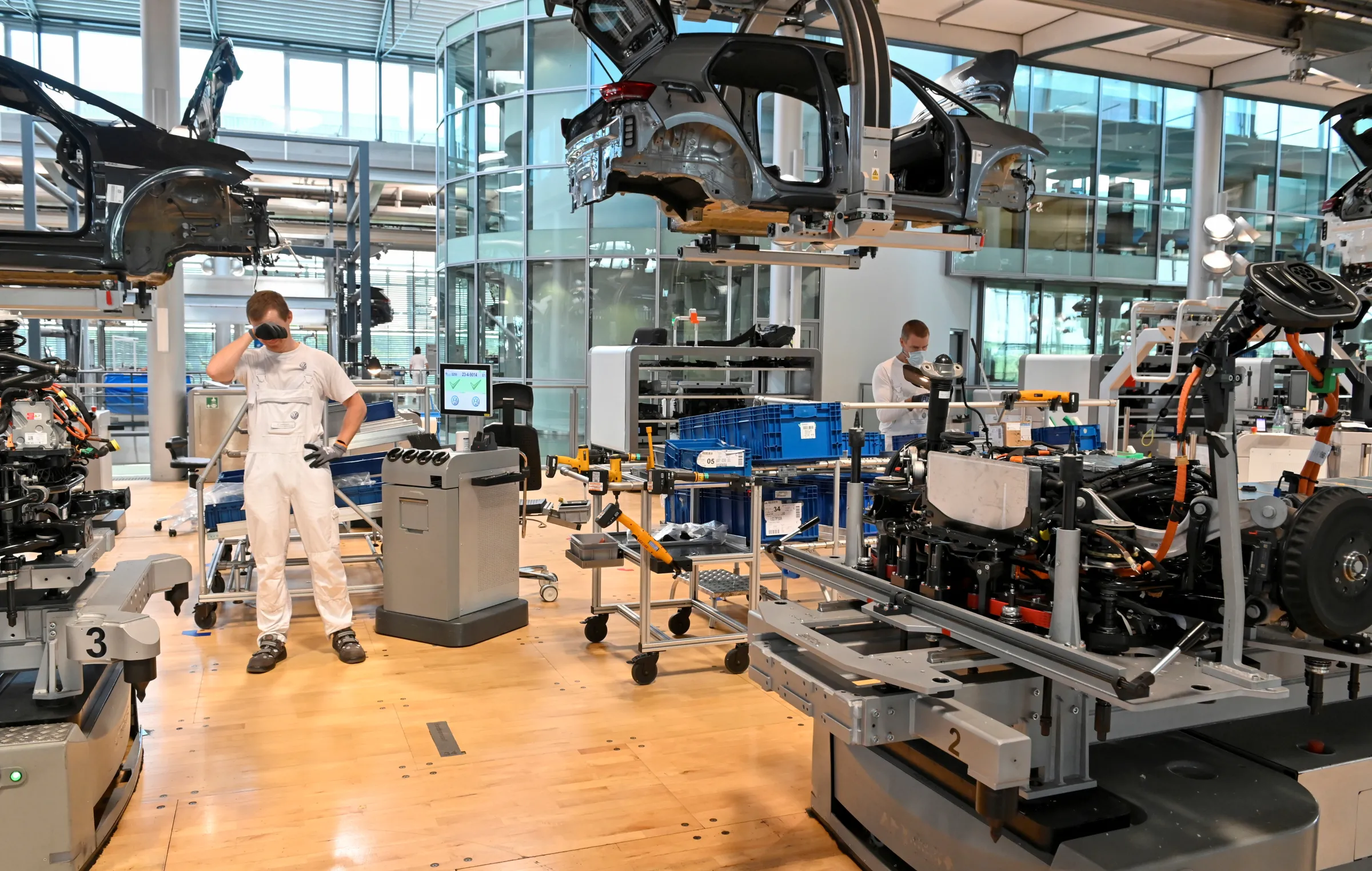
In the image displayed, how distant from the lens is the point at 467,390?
541 centimetres

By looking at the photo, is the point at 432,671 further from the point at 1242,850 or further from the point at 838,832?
the point at 1242,850

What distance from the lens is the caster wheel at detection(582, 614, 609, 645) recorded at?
16.2ft

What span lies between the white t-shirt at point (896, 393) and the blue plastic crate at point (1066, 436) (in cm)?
72

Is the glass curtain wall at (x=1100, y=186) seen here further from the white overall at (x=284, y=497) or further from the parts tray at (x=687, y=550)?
the white overall at (x=284, y=497)

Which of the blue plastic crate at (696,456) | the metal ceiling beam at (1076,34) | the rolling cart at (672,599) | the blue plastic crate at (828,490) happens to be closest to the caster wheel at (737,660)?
the rolling cart at (672,599)

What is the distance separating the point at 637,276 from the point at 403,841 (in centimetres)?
976

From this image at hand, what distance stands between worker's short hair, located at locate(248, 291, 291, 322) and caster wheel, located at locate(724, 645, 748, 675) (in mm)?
2660

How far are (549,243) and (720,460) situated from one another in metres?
8.43

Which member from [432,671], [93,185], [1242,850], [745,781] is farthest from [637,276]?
[1242,850]

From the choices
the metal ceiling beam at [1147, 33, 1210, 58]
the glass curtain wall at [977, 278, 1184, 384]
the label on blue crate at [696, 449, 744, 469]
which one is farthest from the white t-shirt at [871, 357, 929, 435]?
the metal ceiling beam at [1147, 33, 1210, 58]

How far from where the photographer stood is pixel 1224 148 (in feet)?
51.6

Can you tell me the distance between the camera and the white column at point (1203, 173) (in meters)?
14.0

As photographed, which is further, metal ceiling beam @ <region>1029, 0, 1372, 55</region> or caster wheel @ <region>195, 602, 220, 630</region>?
metal ceiling beam @ <region>1029, 0, 1372, 55</region>

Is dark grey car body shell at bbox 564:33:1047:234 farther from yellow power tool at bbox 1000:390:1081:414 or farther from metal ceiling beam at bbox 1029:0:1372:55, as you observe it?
metal ceiling beam at bbox 1029:0:1372:55
